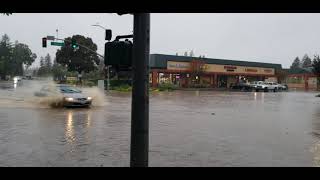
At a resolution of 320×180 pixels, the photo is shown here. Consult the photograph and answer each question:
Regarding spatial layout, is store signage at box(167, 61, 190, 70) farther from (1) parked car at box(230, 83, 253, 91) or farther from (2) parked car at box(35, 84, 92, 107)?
(2) parked car at box(35, 84, 92, 107)

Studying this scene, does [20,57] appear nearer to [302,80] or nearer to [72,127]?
[302,80]

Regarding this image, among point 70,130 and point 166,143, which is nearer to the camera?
point 166,143

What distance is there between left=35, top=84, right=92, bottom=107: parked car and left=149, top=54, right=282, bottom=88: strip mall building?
167 feet

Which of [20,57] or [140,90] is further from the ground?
[20,57]

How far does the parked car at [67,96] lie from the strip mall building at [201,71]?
50.8m

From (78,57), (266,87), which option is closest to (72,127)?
(266,87)

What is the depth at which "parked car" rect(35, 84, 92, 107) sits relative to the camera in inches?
978

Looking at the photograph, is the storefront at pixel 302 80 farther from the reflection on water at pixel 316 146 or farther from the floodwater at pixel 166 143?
the floodwater at pixel 166 143

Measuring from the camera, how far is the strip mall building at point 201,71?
262 feet

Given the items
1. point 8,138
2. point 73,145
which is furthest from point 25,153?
point 8,138

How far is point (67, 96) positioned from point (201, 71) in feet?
195

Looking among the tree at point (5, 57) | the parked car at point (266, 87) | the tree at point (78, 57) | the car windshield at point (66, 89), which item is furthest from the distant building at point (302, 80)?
the car windshield at point (66, 89)

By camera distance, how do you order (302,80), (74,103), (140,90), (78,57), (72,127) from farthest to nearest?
1. (302,80)
2. (78,57)
3. (74,103)
4. (72,127)
5. (140,90)

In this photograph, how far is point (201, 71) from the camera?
83000 millimetres
